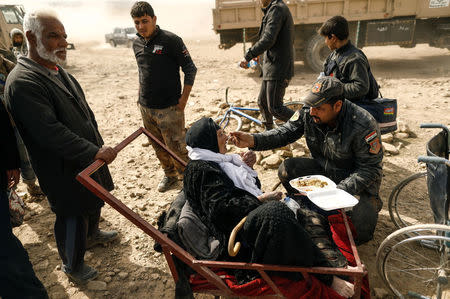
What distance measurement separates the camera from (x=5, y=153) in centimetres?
193

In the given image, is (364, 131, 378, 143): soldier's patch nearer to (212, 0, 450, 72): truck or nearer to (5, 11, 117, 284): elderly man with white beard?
(5, 11, 117, 284): elderly man with white beard

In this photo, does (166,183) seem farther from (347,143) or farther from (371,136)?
(371,136)

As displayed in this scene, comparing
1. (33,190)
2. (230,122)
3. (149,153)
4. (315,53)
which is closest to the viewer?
(33,190)

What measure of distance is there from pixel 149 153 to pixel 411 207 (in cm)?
378

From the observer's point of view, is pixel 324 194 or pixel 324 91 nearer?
pixel 324 194

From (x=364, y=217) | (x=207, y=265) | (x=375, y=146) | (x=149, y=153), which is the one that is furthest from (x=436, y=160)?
(x=149, y=153)

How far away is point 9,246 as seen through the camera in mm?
1930

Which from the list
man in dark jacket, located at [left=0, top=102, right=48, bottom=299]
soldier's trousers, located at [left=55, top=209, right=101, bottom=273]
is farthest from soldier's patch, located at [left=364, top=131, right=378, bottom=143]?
man in dark jacket, located at [left=0, top=102, right=48, bottom=299]

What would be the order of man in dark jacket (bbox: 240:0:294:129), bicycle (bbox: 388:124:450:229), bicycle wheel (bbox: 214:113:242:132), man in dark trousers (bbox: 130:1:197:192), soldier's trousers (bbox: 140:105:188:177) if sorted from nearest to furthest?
bicycle (bbox: 388:124:450:229) → man in dark trousers (bbox: 130:1:197:192) → soldier's trousers (bbox: 140:105:188:177) → man in dark jacket (bbox: 240:0:294:129) → bicycle wheel (bbox: 214:113:242:132)

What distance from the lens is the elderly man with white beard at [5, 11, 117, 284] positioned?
193 cm

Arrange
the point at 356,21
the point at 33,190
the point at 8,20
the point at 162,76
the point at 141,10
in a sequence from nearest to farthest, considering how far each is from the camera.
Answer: the point at 141,10
the point at 162,76
the point at 33,190
the point at 356,21
the point at 8,20

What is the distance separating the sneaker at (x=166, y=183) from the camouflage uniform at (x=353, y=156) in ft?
5.15

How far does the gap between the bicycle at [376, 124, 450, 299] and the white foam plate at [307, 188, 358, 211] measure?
366 millimetres

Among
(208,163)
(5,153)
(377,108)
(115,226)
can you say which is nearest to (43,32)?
(5,153)
